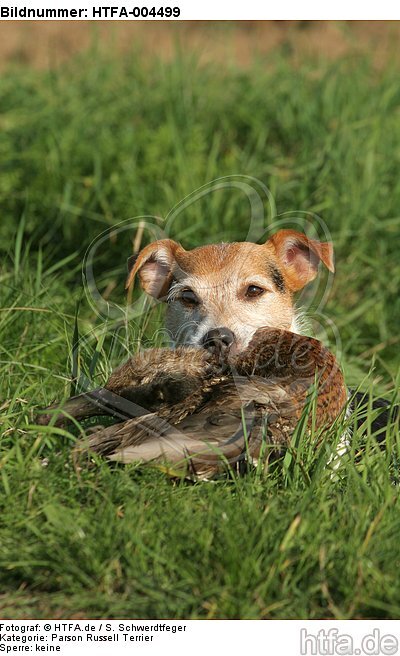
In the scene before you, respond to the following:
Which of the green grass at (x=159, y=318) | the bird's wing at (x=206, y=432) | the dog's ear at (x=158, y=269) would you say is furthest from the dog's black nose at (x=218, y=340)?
the dog's ear at (x=158, y=269)

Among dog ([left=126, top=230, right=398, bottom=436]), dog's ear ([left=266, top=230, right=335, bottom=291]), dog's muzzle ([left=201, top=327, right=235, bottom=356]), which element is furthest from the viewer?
dog's ear ([left=266, top=230, right=335, bottom=291])

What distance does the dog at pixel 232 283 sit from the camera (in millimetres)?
4723

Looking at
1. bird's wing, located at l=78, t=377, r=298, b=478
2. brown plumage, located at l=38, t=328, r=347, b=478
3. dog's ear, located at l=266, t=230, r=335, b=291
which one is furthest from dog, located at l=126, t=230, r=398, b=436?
bird's wing, located at l=78, t=377, r=298, b=478

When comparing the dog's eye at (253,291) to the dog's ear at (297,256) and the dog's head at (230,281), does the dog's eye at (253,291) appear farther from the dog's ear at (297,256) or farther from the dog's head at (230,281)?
the dog's ear at (297,256)

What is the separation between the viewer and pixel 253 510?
390 cm

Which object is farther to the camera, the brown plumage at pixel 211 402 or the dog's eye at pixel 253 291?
the dog's eye at pixel 253 291

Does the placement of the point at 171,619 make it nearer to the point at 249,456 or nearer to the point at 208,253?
the point at 249,456

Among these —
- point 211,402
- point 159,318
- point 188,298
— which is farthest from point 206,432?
point 159,318

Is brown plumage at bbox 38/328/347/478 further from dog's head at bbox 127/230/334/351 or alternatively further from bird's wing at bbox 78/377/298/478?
dog's head at bbox 127/230/334/351

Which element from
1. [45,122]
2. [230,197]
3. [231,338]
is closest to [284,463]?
[231,338]

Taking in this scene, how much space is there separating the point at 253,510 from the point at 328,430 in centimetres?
69

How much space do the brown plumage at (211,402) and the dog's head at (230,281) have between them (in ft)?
0.81

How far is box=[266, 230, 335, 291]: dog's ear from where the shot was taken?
16.4 feet

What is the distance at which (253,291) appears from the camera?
16.0 feet
